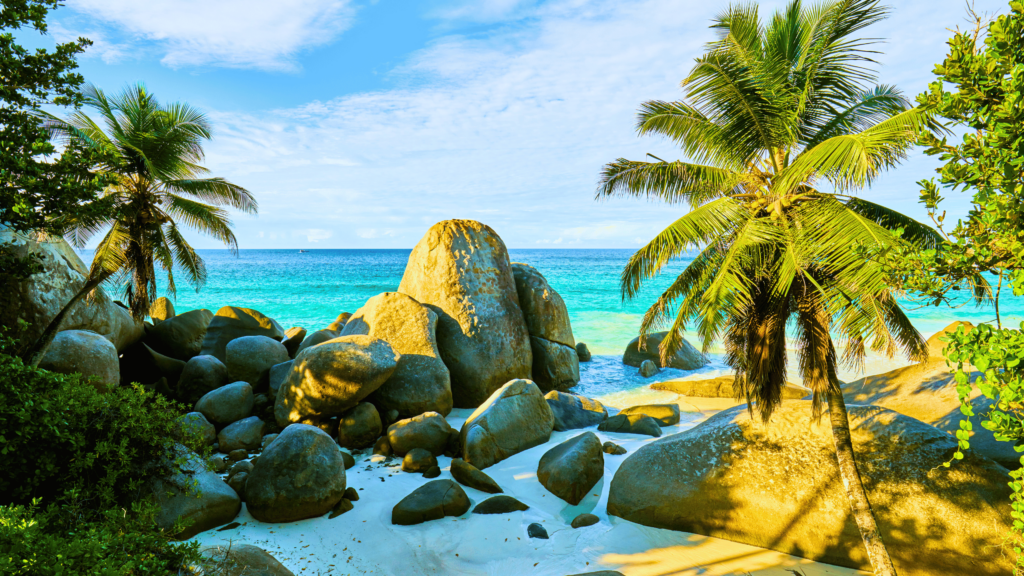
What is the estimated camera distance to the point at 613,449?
916 centimetres

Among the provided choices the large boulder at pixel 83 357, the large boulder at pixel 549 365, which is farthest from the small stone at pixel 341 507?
the large boulder at pixel 549 365

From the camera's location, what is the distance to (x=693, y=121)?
7.07 metres

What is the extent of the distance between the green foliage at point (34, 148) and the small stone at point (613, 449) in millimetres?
8936

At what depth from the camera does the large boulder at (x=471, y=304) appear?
12805mm

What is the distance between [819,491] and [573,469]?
3345 millimetres

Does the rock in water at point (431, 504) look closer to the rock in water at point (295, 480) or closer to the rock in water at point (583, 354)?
the rock in water at point (295, 480)

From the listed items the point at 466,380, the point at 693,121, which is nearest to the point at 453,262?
the point at 466,380

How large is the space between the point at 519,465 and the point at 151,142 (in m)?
10.5

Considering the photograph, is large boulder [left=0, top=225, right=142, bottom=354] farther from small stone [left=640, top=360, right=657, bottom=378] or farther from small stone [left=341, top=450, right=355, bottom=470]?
small stone [left=640, top=360, right=657, bottom=378]

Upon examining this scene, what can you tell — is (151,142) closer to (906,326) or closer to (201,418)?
(201,418)

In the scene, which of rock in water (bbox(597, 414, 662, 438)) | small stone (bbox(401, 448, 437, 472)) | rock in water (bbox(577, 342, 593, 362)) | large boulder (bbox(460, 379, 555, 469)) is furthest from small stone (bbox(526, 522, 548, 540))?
rock in water (bbox(577, 342, 593, 362))

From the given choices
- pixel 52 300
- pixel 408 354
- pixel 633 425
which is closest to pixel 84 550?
pixel 408 354

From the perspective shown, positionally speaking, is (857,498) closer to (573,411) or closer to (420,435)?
(573,411)

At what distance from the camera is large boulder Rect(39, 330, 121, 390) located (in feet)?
29.2
